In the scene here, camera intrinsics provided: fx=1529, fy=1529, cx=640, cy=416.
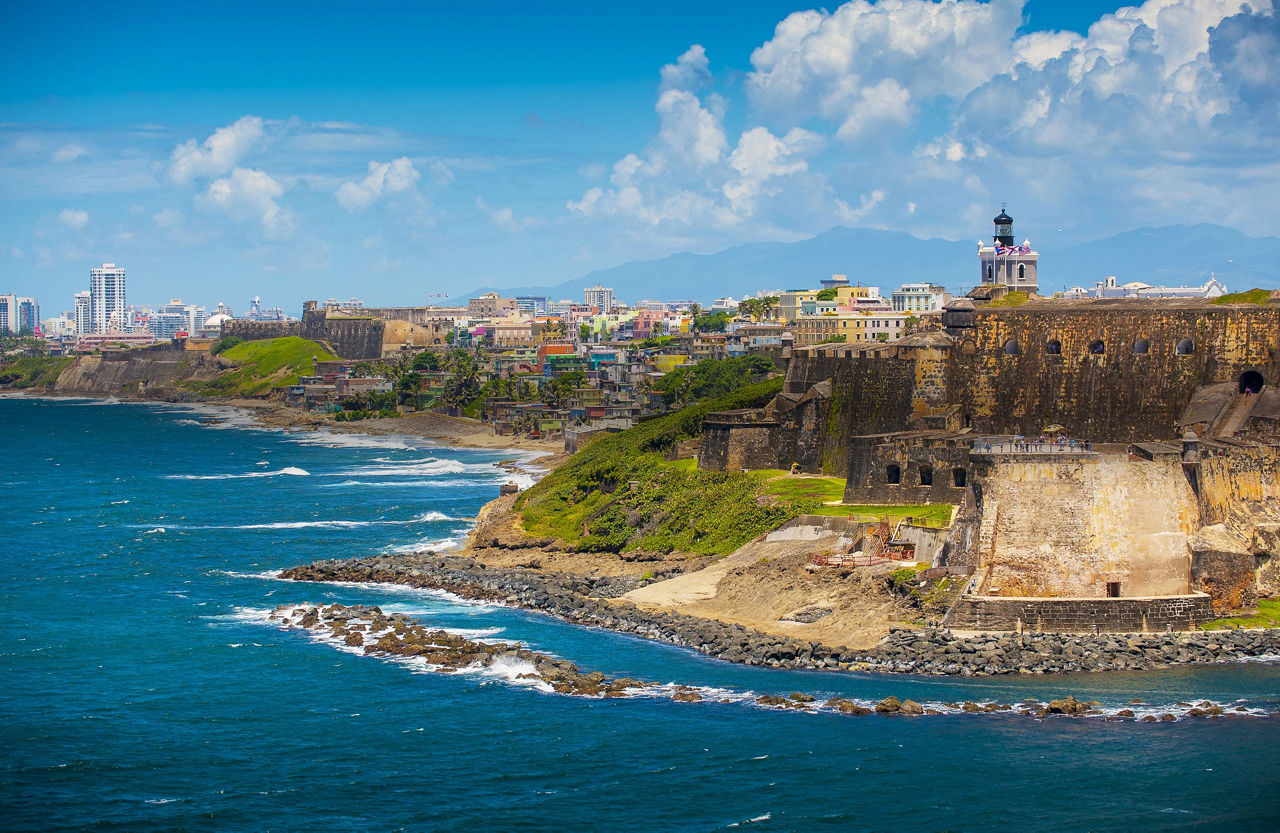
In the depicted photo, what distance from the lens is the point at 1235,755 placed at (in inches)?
1340

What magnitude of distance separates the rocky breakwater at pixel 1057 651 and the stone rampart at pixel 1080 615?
0.37 m

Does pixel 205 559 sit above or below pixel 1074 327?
below

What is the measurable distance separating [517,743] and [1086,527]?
17.8 m

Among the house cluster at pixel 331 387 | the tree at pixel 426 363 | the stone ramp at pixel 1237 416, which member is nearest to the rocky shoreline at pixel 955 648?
the stone ramp at pixel 1237 416

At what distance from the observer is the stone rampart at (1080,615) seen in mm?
42156

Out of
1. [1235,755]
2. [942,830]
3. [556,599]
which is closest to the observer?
[942,830]

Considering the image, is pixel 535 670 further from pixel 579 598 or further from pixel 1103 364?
pixel 1103 364

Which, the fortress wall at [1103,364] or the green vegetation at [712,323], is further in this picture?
the green vegetation at [712,323]

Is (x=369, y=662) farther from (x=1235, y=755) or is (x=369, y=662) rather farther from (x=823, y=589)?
(x=1235, y=755)

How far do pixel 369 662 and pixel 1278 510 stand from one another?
27.5 m

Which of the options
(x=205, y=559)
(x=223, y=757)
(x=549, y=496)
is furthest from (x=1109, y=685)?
(x=205, y=559)

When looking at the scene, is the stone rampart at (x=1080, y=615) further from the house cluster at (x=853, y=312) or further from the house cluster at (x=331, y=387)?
the house cluster at (x=331, y=387)

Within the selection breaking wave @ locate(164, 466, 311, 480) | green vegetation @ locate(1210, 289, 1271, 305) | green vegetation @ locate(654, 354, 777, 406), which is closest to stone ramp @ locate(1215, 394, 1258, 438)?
green vegetation @ locate(1210, 289, 1271, 305)

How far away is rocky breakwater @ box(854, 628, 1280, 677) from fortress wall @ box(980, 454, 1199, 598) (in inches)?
87.4
